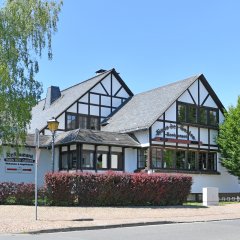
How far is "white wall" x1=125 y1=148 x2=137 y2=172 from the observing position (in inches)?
1284

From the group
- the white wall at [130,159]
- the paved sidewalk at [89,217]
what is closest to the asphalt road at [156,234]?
the paved sidewalk at [89,217]

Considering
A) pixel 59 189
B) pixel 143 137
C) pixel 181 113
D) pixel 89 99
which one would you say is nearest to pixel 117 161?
pixel 143 137

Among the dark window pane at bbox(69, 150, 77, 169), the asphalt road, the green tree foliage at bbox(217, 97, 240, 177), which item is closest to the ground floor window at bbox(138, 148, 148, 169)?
the dark window pane at bbox(69, 150, 77, 169)

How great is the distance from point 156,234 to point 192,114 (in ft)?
70.1

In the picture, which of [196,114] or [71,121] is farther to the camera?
[71,121]

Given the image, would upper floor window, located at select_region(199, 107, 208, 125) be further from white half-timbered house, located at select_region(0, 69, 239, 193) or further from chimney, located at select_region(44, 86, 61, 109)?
chimney, located at select_region(44, 86, 61, 109)

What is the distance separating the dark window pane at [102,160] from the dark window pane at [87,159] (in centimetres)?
62

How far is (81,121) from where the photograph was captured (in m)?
35.5

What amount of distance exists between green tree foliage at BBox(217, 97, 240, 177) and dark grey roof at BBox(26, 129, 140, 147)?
6521 mm

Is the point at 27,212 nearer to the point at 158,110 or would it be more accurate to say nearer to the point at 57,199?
the point at 57,199

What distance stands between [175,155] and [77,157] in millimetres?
7288

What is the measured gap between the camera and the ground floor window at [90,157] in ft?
100

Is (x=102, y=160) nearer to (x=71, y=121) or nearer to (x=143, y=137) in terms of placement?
(x=143, y=137)

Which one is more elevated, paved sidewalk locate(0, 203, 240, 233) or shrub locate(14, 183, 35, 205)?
shrub locate(14, 183, 35, 205)
